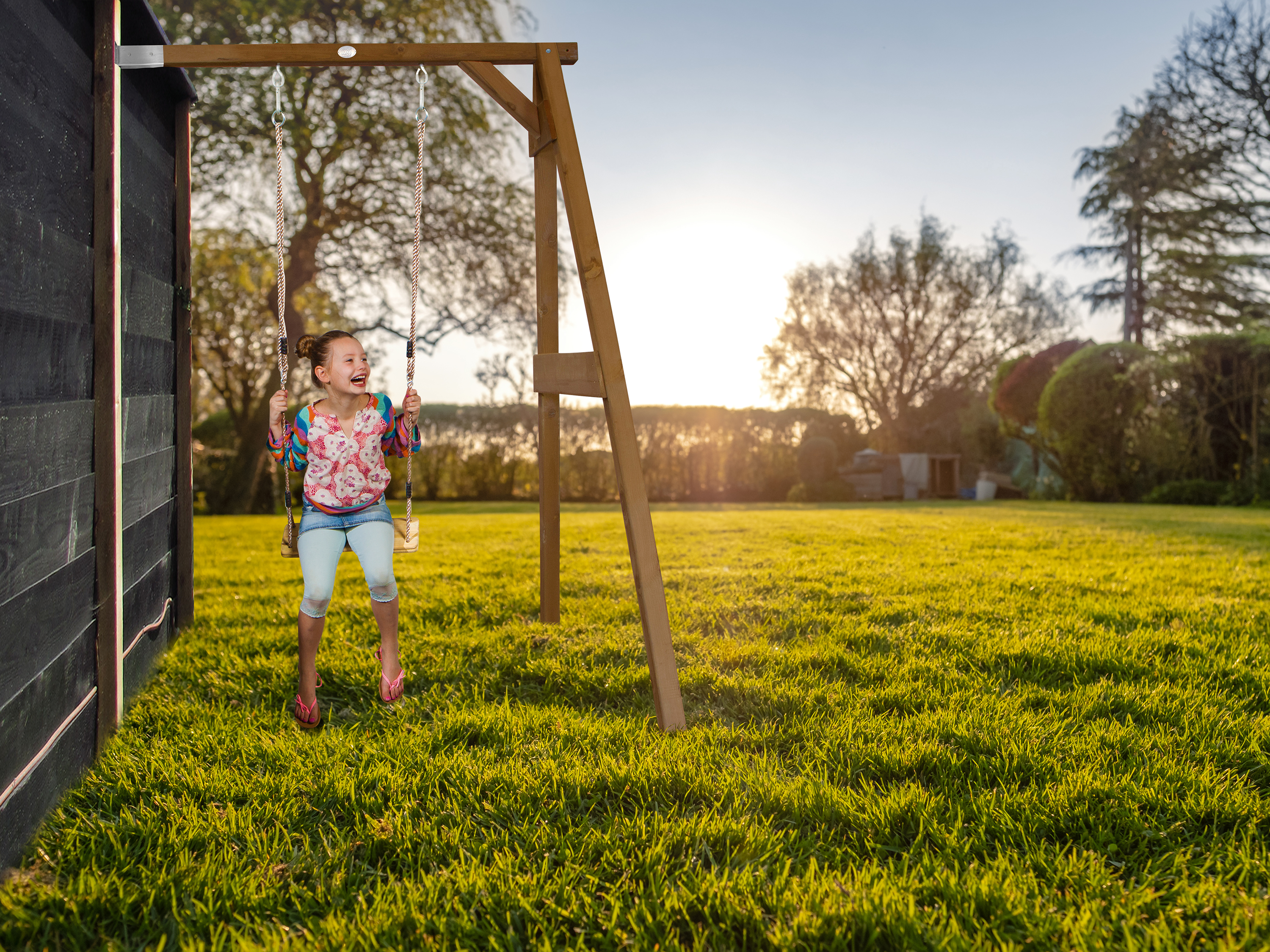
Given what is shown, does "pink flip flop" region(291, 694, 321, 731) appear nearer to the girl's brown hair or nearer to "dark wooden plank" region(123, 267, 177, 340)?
Result: the girl's brown hair

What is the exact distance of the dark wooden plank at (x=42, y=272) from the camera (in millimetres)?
1748

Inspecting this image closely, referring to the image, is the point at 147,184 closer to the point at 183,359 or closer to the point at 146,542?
the point at 183,359

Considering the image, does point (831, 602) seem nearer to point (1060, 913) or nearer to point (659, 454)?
point (1060, 913)

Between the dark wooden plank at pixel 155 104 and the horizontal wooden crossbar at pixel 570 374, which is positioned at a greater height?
the dark wooden plank at pixel 155 104

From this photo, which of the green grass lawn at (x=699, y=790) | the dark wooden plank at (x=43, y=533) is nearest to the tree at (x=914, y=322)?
the green grass lawn at (x=699, y=790)

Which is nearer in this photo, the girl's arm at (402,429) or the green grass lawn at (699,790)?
the green grass lawn at (699,790)

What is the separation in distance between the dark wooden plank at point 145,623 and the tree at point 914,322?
20.7 m

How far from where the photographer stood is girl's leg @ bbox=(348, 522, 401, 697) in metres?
2.67

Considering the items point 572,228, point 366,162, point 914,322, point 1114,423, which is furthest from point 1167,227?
point 572,228

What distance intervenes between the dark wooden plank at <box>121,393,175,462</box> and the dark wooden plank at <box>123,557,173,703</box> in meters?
0.53

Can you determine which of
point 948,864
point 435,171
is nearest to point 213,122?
point 435,171

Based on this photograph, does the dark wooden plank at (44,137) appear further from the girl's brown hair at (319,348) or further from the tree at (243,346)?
the tree at (243,346)

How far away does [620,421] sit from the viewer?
8.32 feet

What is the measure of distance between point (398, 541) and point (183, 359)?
1785 millimetres
